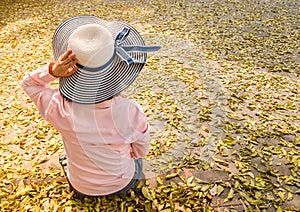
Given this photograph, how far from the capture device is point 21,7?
7.23 meters

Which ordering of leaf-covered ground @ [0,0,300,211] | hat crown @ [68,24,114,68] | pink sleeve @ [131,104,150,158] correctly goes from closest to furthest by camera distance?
hat crown @ [68,24,114,68] → pink sleeve @ [131,104,150,158] → leaf-covered ground @ [0,0,300,211]

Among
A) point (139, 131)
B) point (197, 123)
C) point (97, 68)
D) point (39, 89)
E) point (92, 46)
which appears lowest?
point (197, 123)

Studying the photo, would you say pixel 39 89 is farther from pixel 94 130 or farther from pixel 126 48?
pixel 126 48

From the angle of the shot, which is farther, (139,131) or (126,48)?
(139,131)

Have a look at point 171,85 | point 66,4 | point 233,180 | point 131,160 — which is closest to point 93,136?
point 131,160

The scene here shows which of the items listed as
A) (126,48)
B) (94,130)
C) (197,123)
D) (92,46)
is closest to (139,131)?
(94,130)

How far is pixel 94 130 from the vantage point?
188cm

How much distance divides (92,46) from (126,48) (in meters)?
0.24

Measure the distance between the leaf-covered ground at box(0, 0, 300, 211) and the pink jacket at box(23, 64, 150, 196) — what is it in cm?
43

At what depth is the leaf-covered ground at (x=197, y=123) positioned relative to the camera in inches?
100

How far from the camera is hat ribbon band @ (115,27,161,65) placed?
1.71 m

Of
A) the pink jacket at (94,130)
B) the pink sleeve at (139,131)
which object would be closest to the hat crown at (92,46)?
the pink jacket at (94,130)

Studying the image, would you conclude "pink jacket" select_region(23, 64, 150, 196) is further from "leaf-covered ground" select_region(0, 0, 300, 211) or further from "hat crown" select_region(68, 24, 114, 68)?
"leaf-covered ground" select_region(0, 0, 300, 211)

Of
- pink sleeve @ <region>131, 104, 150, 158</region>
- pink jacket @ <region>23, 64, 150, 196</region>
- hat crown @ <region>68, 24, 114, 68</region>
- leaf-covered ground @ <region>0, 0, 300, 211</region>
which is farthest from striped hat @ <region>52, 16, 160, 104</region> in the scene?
leaf-covered ground @ <region>0, 0, 300, 211</region>
